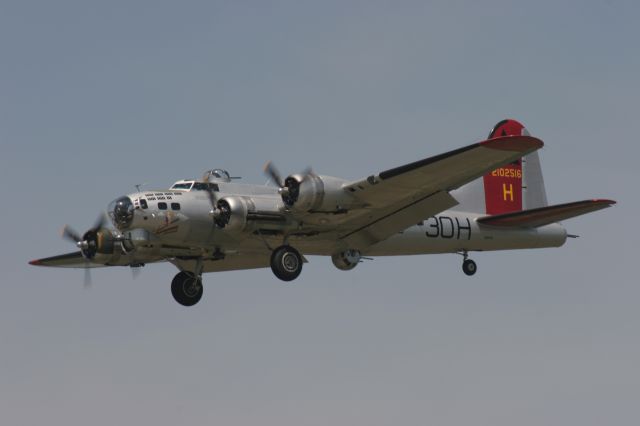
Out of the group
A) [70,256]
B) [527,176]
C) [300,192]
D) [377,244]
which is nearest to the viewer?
[300,192]

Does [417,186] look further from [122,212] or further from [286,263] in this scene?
[122,212]

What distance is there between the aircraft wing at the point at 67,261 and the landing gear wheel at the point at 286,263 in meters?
6.23

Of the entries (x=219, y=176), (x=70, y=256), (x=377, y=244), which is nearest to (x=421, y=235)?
(x=377, y=244)

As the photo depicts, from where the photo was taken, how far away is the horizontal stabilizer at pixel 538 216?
29.1 m

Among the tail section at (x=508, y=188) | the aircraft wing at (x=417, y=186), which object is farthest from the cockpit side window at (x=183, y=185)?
the tail section at (x=508, y=188)

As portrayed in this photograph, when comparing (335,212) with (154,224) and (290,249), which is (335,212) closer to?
(290,249)

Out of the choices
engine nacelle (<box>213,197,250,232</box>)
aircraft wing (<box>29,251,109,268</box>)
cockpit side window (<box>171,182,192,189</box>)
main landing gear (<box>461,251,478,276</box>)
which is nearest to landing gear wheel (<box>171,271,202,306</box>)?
aircraft wing (<box>29,251,109,268</box>)

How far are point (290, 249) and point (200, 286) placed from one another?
3.60 m

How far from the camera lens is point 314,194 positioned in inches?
1061

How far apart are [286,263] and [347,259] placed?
2373mm

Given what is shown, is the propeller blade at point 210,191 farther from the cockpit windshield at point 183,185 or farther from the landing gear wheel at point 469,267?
the landing gear wheel at point 469,267

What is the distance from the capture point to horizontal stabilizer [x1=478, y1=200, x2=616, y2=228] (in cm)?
2912

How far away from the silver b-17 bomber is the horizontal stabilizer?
1.2 inches

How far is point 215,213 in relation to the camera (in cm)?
2745
